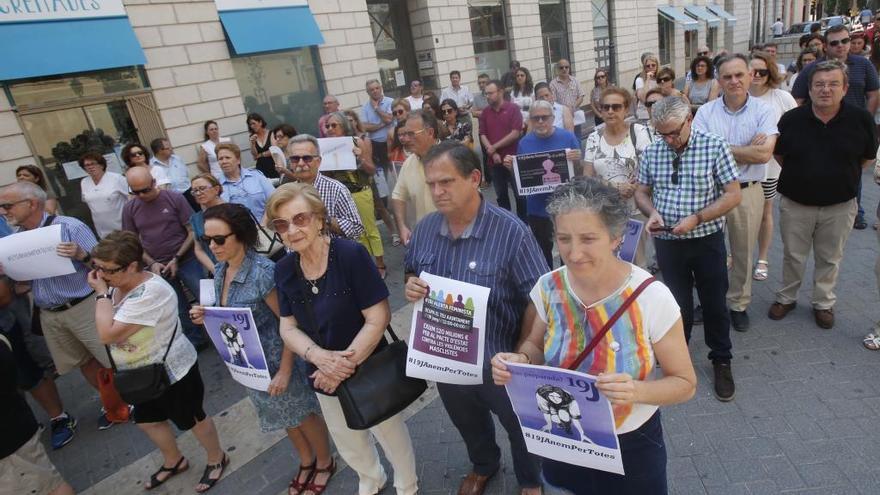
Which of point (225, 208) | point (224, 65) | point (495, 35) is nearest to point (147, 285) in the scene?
point (225, 208)

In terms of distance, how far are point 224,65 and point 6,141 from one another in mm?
3453

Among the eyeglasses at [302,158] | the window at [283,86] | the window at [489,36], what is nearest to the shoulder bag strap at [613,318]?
the eyeglasses at [302,158]

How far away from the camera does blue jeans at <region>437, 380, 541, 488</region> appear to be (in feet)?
8.31

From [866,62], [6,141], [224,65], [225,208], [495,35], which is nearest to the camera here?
[225,208]

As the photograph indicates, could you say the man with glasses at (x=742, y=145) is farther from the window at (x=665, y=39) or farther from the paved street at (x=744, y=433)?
the window at (x=665, y=39)

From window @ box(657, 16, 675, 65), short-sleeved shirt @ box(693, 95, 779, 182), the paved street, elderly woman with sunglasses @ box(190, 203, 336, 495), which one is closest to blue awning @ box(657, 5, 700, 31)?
window @ box(657, 16, 675, 65)

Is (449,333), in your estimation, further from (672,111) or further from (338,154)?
(338,154)

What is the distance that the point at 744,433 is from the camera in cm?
300

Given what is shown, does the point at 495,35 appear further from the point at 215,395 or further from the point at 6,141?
the point at 215,395

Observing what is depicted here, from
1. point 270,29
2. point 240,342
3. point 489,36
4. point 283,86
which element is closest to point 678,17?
point 489,36

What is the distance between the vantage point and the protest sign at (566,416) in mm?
1663

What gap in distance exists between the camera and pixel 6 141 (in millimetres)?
6809

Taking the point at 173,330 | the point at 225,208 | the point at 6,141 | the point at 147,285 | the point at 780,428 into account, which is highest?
the point at 6,141

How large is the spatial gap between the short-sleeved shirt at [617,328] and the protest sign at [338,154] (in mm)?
3965
